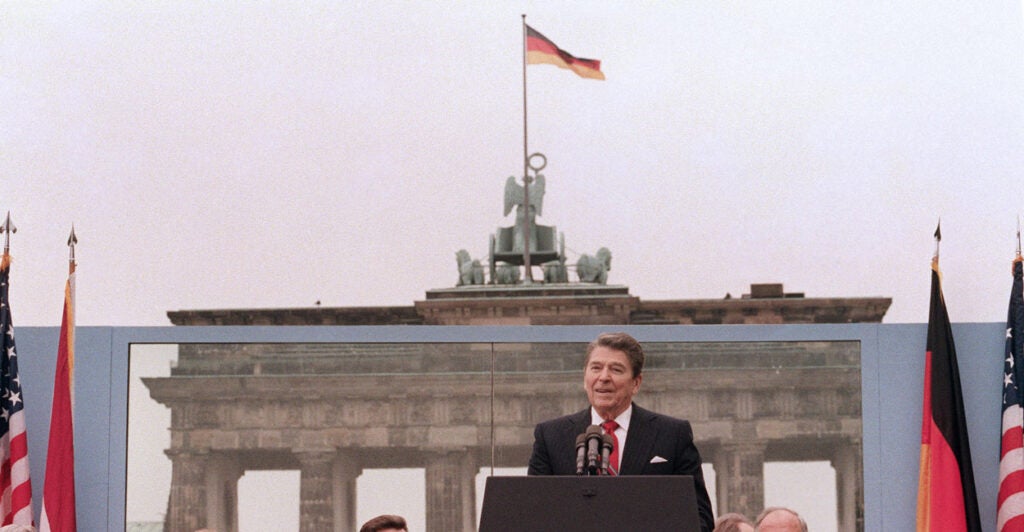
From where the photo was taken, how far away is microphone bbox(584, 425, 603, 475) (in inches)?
154

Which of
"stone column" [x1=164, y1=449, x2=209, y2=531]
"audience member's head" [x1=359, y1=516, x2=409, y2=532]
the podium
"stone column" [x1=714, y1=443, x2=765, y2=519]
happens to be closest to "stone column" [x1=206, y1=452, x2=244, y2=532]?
"stone column" [x1=164, y1=449, x2=209, y2=531]

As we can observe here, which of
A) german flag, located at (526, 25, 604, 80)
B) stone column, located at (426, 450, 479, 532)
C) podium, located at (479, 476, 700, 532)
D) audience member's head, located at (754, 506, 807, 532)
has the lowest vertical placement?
stone column, located at (426, 450, 479, 532)

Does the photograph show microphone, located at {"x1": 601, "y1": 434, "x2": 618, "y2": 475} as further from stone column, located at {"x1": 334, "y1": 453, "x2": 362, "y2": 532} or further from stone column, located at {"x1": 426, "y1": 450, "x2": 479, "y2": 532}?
stone column, located at {"x1": 334, "y1": 453, "x2": 362, "y2": 532}

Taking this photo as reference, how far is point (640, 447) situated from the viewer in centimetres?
456

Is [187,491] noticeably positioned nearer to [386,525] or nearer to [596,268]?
[386,525]

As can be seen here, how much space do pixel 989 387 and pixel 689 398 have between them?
176 cm

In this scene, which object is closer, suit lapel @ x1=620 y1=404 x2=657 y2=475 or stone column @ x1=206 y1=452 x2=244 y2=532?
suit lapel @ x1=620 y1=404 x2=657 y2=475

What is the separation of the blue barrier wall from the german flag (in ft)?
56.5

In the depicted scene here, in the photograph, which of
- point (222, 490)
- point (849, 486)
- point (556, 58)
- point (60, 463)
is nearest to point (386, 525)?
point (222, 490)

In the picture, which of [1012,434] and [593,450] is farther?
[1012,434]

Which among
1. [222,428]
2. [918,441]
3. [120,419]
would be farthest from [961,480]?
[120,419]

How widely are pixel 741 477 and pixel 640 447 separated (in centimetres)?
397

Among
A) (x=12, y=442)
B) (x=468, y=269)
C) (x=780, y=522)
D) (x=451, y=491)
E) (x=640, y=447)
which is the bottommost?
(x=451, y=491)

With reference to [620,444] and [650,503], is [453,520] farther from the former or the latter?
[650,503]
